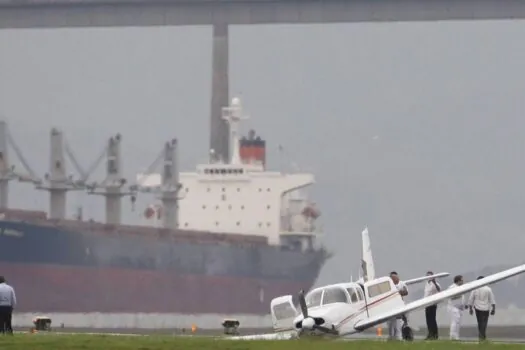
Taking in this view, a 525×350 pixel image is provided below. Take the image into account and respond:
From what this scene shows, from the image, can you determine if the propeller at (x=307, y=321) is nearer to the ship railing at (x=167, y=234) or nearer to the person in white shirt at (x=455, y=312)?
the person in white shirt at (x=455, y=312)

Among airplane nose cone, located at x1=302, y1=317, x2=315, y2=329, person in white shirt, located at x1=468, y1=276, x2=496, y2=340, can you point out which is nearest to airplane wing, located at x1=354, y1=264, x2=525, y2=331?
person in white shirt, located at x1=468, y1=276, x2=496, y2=340

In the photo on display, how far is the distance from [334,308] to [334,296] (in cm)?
42

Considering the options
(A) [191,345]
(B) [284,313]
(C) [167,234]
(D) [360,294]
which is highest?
(C) [167,234]

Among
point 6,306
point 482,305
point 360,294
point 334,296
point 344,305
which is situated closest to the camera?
point 6,306

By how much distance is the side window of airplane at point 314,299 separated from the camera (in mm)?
18922

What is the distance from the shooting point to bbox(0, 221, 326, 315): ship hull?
62.8 meters

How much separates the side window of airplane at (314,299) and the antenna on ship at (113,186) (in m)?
51.0

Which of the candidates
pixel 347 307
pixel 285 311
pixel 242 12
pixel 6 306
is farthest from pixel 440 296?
pixel 242 12

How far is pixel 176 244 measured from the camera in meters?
69.4

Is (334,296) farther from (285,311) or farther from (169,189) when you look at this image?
(169,189)

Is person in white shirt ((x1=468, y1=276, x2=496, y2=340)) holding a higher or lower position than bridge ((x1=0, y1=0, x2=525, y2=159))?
lower

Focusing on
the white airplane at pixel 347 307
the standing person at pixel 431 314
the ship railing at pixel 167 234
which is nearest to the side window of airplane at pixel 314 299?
the white airplane at pixel 347 307

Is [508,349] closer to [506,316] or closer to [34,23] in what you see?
[34,23]

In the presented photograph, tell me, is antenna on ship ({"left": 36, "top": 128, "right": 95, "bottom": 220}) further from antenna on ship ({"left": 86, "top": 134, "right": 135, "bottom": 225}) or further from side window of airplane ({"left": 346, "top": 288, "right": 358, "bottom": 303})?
side window of airplane ({"left": 346, "top": 288, "right": 358, "bottom": 303})
